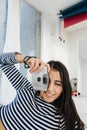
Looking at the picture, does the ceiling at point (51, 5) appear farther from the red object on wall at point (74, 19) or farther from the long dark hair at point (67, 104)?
the long dark hair at point (67, 104)

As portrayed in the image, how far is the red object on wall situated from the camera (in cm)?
169

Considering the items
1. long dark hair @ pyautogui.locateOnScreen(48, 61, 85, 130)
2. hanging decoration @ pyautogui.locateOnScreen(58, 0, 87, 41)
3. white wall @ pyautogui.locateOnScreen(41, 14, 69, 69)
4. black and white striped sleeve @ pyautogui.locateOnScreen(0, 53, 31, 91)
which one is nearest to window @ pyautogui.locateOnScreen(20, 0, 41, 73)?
white wall @ pyautogui.locateOnScreen(41, 14, 69, 69)

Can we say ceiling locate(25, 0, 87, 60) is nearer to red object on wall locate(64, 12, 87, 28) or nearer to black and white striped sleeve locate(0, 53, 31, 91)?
red object on wall locate(64, 12, 87, 28)

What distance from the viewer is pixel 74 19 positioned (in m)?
1.77

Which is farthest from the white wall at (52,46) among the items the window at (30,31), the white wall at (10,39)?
the white wall at (10,39)

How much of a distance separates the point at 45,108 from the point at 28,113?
0.08 metres

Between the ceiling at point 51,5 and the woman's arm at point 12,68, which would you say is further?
the ceiling at point 51,5

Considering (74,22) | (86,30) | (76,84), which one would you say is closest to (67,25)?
(74,22)

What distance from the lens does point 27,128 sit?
2.64ft

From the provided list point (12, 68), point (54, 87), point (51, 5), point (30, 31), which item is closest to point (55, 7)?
point (51, 5)

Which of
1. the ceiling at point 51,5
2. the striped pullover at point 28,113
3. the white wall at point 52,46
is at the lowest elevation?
the striped pullover at point 28,113

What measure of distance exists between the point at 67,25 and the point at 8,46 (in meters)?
0.66

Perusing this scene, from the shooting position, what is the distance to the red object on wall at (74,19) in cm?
169

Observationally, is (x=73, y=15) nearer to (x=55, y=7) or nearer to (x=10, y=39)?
(x=55, y=7)
